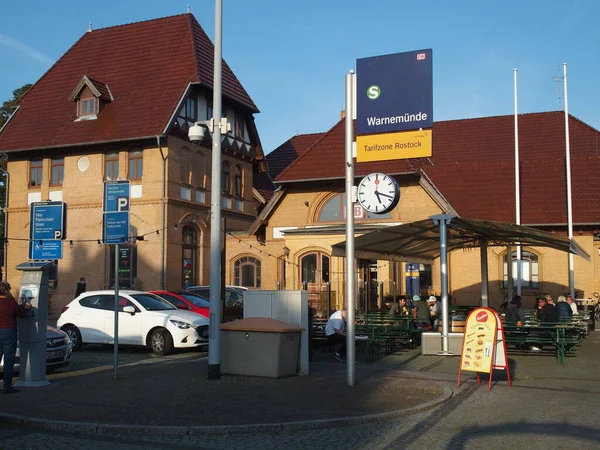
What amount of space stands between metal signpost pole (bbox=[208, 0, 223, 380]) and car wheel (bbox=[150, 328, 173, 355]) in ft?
17.2

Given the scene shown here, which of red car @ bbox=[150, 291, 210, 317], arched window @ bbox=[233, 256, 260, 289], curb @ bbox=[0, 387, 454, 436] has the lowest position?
curb @ bbox=[0, 387, 454, 436]

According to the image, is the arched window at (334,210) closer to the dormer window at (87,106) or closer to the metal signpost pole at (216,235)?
the dormer window at (87,106)

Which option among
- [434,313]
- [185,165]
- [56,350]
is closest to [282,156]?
[185,165]

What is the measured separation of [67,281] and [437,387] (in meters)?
26.1

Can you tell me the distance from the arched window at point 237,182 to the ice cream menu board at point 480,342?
26510 mm

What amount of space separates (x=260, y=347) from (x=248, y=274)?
22366 millimetres

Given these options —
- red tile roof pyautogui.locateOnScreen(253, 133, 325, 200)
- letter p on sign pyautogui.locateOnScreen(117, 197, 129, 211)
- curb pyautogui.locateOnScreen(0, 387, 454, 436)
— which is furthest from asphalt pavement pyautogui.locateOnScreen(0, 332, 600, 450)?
red tile roof pyautogui.locateOnScreen(253, 133, 325, 200)

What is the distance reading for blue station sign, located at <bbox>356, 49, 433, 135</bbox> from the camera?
11.3m

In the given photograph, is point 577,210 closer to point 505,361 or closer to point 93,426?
point 505,361

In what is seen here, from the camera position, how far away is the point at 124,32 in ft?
126

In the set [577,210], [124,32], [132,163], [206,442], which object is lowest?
[206,442]

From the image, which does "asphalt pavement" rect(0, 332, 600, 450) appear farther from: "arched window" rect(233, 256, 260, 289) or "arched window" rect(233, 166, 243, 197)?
"arched window" rect(233, 166, 243, 197)

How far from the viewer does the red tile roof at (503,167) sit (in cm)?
3022

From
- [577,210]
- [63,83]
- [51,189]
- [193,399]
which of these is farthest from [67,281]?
[193,399]
